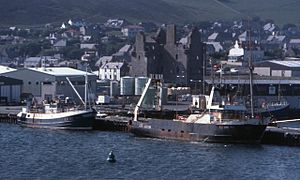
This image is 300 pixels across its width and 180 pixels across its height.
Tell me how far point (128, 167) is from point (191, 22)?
157 m

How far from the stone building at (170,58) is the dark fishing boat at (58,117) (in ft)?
84.3

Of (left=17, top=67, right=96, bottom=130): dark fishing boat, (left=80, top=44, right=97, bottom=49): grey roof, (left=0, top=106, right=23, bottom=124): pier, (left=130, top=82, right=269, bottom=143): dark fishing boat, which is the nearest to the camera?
(left=130, top=82, right=269, bottom=143): dark fishing boat

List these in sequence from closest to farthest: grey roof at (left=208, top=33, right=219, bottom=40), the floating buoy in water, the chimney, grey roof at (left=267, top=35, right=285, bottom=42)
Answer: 1. the floating buoy in water
2. the chimney
3. grey roof at (left=208, top=33, right=219, bottom=40)
4. grey roof at (left=267, top=35, right=285, bottom=42)

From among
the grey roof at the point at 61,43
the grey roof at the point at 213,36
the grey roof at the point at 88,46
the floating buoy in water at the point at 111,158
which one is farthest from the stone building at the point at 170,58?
the grey roof at the point at 213,36

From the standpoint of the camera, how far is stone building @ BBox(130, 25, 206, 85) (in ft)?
277

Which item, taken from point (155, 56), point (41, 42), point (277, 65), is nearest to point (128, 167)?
point (155, 56)

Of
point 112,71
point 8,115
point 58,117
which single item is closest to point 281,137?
point 58,117

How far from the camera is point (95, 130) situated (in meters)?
56.0

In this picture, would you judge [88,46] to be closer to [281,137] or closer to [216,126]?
[281,137]

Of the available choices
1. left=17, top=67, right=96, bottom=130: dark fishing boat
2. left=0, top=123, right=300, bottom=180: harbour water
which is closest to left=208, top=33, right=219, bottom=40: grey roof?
left=17, top=67, right=96, bottom=130: dark fishing boat

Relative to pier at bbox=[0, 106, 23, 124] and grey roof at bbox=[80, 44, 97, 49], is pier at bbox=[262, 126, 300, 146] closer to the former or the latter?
pier at bbox=[0, 106, 23, 124]

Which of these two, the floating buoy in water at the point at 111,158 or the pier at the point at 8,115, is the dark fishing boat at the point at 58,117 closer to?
the pier at the point at 8,115

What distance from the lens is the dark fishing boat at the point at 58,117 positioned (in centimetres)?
5559

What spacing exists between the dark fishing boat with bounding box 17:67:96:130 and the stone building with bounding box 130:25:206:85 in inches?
1012
